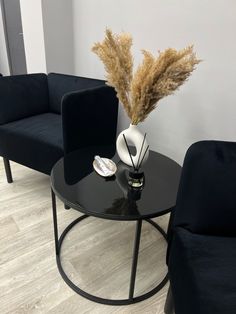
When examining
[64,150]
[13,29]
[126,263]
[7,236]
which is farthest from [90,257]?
[13,29]

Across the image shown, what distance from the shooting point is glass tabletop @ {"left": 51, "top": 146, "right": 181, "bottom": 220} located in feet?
3.10

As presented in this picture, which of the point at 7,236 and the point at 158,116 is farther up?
the point at 158,116

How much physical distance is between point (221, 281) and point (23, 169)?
1759mm

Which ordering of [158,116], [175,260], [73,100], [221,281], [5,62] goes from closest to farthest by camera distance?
[221,281] < [175,260] < [73,100] < [158,116] < [5,62]

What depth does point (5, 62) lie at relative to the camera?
3.68 metres

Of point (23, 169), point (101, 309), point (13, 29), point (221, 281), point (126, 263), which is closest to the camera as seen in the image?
point (221, 281)

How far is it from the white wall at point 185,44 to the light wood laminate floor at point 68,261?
1.99 feet

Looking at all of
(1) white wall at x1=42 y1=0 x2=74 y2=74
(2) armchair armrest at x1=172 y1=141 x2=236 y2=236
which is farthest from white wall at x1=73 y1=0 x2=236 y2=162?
(2) armchair armrest at x1=172 y1=141 x2=236 y2=236

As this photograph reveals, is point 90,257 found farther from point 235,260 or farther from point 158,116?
point 158,116

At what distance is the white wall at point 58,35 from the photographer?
6.65ft

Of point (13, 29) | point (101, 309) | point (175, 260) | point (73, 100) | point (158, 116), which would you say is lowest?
point (101, 309)

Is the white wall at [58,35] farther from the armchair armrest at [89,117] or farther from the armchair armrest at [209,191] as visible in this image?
the armchair armrest at [209,191]

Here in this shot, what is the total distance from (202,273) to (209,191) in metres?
0.27

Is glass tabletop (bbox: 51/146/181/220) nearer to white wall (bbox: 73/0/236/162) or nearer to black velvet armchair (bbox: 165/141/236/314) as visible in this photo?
black velvet armchair (bbox: 165/141/236/314)
